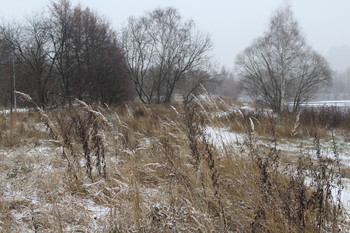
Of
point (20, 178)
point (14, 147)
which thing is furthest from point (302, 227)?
point (14, 147)

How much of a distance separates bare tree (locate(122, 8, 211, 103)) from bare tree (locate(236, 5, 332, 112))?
14.8 ft

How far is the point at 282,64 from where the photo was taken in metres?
17.3

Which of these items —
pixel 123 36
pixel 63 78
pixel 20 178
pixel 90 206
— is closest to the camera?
pixel 90 206

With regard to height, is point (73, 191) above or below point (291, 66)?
below

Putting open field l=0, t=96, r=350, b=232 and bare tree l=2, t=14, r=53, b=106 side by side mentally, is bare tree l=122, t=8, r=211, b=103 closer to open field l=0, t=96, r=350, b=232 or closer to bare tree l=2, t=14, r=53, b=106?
bare tree l=2, t=14, r=53, b=106

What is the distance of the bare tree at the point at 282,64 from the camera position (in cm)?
1747

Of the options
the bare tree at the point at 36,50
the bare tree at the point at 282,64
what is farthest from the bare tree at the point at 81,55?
the bare tree at the point at 282,64

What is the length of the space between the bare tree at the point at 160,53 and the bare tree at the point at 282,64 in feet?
14.8

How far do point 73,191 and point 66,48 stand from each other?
12680 millimetres

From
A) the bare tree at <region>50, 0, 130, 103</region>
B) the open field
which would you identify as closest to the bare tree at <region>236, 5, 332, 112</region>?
the bare tree at <region>50, 0, 130, 103</region>

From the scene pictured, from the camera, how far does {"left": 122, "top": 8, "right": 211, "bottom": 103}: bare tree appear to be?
19.5m

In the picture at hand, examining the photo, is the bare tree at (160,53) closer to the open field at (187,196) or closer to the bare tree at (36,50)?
the bare tree at (36,50)

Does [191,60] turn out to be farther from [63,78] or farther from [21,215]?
[21,215]

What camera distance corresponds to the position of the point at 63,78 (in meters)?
12.8
